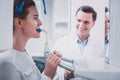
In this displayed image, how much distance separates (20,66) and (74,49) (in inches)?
15.8

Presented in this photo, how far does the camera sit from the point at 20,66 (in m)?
1.44

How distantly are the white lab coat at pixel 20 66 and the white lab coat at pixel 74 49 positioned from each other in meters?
0.17

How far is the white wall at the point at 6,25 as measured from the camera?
143 cm

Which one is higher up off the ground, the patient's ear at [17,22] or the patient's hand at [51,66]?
the patient's ear at [17,22]

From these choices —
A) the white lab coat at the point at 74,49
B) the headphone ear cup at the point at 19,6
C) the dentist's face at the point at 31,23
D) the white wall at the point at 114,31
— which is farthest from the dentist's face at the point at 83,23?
the headphone ear cup at the point at 19,6

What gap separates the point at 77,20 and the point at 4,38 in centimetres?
52

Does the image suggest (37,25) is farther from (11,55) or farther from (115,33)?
(115,33)

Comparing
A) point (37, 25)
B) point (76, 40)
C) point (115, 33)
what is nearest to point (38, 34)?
point (37, 25)

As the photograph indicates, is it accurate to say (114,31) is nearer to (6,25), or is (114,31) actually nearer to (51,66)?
(51,66)

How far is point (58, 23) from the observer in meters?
1.57

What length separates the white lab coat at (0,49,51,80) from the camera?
4.63 ft

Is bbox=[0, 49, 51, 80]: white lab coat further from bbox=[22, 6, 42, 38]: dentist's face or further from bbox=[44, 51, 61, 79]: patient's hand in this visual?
bbox=[22, 6, 42, 38]: dentist's face

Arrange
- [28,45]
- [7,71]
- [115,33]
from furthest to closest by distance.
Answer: [115,33]
[28,45]
[7,71]

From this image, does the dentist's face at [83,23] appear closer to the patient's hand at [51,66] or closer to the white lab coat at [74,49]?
the white lab coat at [74,49]
